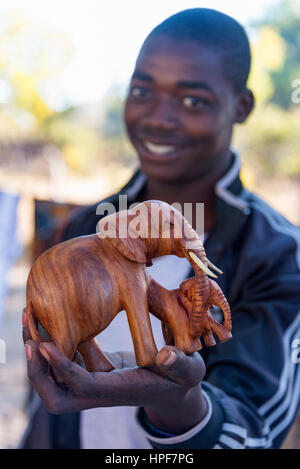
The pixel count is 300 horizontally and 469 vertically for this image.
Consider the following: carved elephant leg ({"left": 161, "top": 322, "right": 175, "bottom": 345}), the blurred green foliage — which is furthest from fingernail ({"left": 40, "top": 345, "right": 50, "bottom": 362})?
the blurred green foliage

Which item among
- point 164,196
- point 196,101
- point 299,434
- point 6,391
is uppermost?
point 196,101

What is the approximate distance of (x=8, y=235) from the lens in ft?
5.01

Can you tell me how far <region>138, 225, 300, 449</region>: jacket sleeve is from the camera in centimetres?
60

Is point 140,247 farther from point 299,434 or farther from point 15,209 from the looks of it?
point 299,434

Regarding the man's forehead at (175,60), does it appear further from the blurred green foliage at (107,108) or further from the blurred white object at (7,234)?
the blurred white object at (7,234)

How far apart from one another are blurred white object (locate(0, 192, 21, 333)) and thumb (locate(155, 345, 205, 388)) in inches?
43.1

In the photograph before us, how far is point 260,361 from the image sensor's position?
2.08 feet

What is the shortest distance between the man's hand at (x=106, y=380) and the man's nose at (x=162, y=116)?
0.93ft

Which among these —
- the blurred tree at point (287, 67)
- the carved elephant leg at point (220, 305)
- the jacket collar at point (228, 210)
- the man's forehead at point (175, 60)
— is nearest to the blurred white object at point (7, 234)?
the jacket collar at point (228, 210)

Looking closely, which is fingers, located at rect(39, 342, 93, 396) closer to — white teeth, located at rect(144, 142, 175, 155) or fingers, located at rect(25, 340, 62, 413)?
fingers, located at rect(25, 340, 62, 413)

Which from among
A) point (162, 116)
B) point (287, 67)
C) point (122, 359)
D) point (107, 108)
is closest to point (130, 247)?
point (122, 359)

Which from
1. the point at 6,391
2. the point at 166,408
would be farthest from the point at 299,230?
the point at 6,391

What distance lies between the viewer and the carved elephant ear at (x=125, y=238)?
0.41m

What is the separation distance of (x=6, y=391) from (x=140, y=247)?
6.35ft
